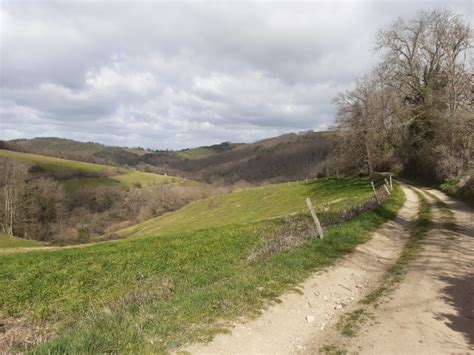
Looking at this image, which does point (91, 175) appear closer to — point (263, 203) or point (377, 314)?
point (263, 203)

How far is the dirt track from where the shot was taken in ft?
22.5

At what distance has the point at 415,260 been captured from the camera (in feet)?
40.1

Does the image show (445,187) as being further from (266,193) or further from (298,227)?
(266,193)

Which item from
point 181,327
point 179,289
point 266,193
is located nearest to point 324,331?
point 181,327

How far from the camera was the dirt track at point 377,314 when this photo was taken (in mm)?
6852

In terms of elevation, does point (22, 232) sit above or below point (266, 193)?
below

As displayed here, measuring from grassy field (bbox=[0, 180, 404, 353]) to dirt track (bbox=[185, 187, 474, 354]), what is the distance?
1.87 ft

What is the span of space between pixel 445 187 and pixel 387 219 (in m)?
19.5

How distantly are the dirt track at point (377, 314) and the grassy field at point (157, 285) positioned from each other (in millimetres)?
571

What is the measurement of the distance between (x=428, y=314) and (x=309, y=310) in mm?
2798

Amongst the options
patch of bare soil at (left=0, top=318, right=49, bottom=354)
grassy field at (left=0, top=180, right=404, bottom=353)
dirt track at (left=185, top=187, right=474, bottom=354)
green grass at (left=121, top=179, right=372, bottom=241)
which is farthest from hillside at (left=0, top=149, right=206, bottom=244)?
dirt track at (left=185, top=187, right=474, bottom=354)

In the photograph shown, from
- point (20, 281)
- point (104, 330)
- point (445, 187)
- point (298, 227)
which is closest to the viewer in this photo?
point (104, 330)

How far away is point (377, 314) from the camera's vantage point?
825cm

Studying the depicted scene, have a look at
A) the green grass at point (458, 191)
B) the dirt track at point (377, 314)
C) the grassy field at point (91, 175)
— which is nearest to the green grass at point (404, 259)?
the dirt track at point (377, 314)
